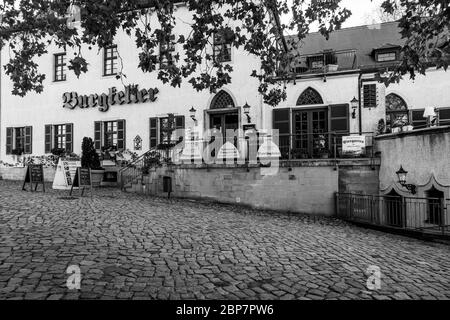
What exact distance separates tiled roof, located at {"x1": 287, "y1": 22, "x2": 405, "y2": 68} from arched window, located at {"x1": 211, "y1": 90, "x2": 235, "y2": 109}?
6.50 m

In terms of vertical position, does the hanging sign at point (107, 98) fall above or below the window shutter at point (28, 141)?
above

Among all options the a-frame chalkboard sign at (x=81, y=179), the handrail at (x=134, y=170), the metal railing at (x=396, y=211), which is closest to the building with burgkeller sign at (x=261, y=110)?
the metal railing at (x=396, y=211)

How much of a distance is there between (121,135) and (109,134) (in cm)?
77

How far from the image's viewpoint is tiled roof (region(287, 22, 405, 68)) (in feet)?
66.4

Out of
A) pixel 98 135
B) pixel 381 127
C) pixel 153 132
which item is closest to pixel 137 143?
pixel 153 132

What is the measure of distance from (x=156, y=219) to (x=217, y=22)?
4938 mm

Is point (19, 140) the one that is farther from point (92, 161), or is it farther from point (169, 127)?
point (169, 127)

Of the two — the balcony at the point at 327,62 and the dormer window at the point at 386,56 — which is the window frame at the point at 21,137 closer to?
the balcony at the point at 327,62

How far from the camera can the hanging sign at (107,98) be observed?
18.2 m

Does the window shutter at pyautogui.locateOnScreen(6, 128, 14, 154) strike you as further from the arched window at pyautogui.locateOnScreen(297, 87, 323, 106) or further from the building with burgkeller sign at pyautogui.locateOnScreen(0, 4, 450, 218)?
the arched window at pyautogui.locateOnScreen(297, 87, 323, 106)

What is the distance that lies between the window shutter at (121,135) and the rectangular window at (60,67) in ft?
15.6

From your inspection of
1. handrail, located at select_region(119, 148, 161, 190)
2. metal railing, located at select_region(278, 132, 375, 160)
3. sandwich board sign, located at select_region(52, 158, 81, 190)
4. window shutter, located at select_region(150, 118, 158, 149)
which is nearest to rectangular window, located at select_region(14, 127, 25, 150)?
handrail, located at select_region(119, 148, 161, 190)

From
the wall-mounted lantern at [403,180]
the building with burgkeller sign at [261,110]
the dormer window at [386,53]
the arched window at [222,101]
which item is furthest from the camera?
the dormer window at [386,53]

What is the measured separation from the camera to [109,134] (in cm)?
1892
